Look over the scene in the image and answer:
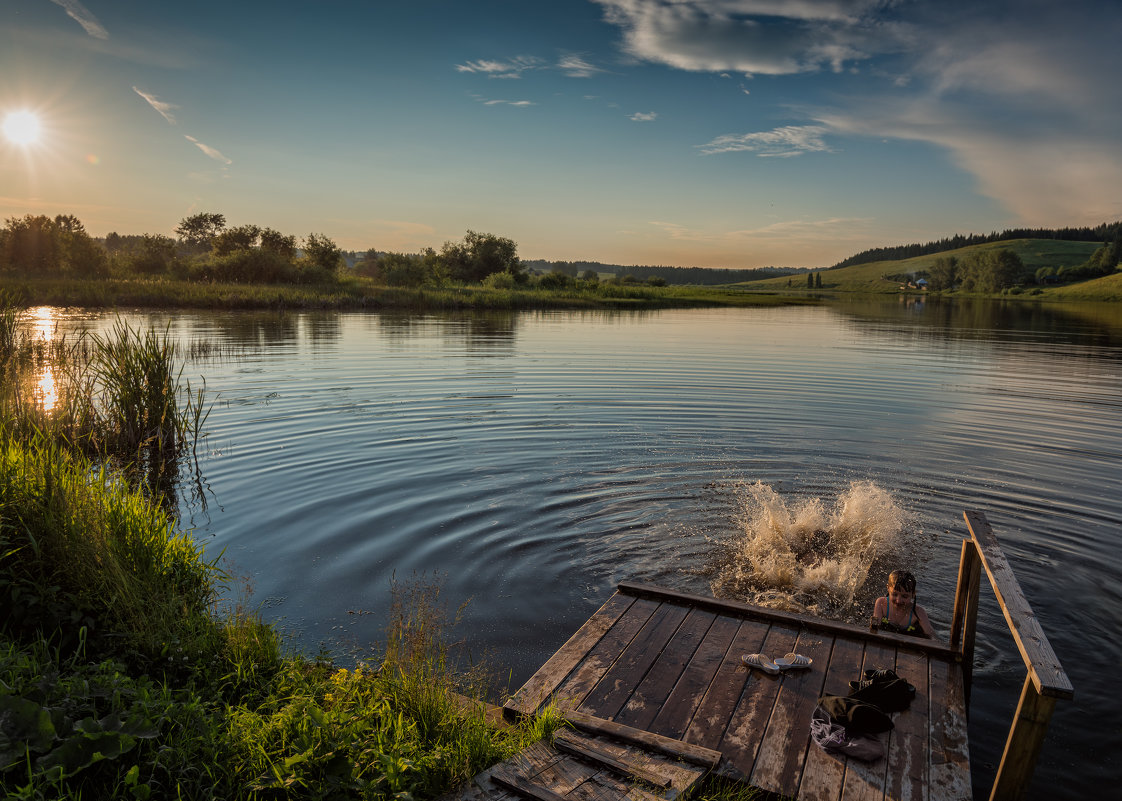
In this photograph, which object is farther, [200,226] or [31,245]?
[200,226]

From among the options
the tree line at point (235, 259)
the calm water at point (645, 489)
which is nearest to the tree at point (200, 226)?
the tree line at point (235, 259)

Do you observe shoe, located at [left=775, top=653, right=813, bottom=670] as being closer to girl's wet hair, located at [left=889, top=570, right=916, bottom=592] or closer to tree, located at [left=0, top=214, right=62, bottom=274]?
girl's wet hair, located at [left=889, top=570, right=916, bottom=592]

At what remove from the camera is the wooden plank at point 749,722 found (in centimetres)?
469

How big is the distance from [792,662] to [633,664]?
4.73 ft

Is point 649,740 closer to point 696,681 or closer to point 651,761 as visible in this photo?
point 651,761

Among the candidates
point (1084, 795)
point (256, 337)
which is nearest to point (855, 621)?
point (1084, 795)

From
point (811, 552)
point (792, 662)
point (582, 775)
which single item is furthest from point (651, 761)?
point (811, 552)

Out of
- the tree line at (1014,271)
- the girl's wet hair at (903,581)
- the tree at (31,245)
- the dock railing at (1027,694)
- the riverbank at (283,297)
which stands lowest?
the girl's wet hair at (903,581)

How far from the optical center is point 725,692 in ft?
18.2

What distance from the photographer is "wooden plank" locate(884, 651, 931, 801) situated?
4.42 metres

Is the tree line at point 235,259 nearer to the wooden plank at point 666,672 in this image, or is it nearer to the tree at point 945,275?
the wooden plank at point 666,672

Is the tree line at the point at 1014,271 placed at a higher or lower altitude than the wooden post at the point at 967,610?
higher

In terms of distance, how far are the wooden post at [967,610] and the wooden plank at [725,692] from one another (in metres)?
1.77

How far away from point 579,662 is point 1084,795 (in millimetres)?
4160
